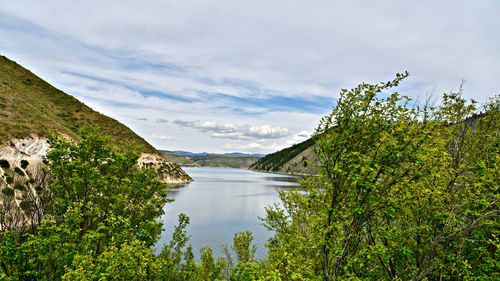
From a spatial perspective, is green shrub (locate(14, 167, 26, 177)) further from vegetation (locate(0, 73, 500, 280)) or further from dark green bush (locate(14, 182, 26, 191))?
vegetation (locate(0, 73, 500, 280))

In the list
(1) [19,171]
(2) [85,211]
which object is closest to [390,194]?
(2) [85,211]

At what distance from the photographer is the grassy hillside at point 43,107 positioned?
58.6 meters

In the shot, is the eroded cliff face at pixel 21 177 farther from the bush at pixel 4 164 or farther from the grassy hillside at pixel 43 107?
the grassy hillside at pixel 43 107

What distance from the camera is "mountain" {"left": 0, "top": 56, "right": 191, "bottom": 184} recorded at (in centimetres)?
4555

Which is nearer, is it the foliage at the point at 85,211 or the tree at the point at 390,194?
the tree at the point at 390,194

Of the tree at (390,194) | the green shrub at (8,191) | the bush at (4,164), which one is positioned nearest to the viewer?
the tree at (390,194)

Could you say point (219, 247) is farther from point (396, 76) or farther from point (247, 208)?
point (396, 76)

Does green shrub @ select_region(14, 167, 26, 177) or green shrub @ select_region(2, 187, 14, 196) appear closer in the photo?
green shrub @ select_region(2, 187, 14, 196)

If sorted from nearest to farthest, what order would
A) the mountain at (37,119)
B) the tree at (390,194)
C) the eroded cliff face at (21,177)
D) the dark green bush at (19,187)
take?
1. the tree at (390,194)
2. the eroded cliff face at (21,177)
3. the dark green bush at (19,187)
4. the mountain at (37,119)

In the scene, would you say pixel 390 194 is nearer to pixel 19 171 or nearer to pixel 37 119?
pixel 19 171

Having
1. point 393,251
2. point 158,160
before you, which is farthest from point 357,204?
point 158,160

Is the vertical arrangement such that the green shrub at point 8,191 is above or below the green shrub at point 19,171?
below

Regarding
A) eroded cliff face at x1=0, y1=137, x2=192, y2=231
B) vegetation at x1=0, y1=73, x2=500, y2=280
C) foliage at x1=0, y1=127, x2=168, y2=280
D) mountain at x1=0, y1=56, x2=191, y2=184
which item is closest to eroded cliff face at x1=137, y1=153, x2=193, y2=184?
mountain at x1=0, y1=56, x2=191, y2=184

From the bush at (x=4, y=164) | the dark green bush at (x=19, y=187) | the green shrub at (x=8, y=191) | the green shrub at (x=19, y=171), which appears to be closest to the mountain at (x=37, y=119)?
the bush at (x=4, y=164)
